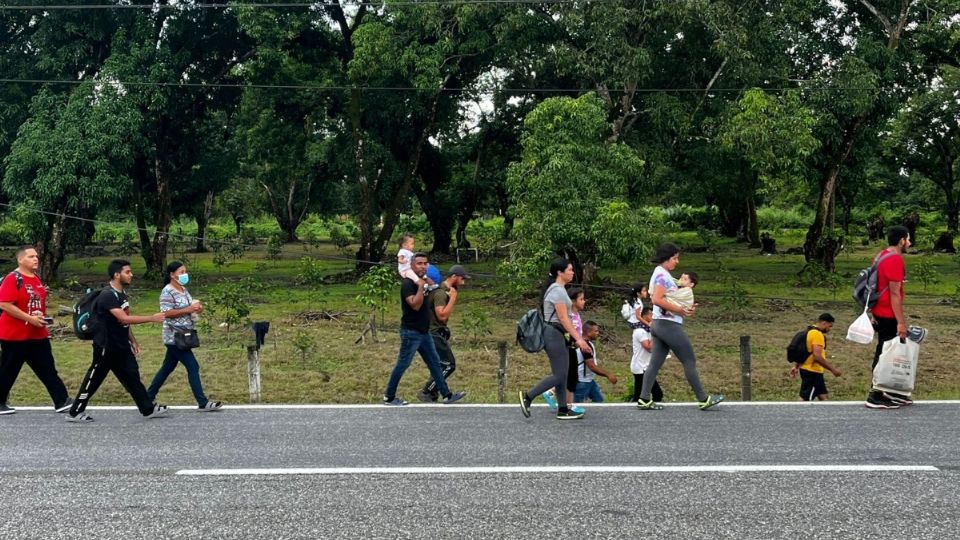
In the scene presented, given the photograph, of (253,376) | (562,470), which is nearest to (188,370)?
(253,376)

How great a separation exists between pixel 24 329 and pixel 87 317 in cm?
84

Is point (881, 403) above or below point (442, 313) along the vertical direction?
below

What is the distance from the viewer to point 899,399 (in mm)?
8188

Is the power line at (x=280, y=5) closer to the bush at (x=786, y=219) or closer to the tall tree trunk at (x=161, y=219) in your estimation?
the tall tree trunk at (x=161, y=219)

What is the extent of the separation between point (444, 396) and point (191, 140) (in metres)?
24.6

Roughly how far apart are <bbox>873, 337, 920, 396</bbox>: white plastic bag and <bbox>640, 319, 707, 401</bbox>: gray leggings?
5.32ft

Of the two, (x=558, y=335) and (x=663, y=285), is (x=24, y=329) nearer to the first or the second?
(x=558, y=335)

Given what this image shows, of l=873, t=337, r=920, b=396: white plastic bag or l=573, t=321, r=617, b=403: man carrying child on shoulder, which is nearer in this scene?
l=873, t=337, r=920, b=396: white plastic bag

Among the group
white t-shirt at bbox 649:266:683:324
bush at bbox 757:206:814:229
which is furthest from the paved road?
bush at bbox 757:206:814:229

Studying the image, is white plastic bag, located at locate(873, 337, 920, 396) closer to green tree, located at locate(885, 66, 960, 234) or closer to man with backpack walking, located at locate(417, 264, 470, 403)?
man with backpack walking, located at locate(417, 264, 470, 403)

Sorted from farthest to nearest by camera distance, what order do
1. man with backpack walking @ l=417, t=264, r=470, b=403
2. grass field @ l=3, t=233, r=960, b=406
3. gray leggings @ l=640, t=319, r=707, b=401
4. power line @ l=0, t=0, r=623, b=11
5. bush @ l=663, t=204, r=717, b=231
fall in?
bush @ l=663, t=204, r=717, b=231
power line @ l=0, t=0, r=623, b=11
grass field @ l=3, t=233, r=960, b=406
man with backpack walking @ l=417, t=264, r=470, b=403
gray leggings @ l=640, t=319, r=707, b=401

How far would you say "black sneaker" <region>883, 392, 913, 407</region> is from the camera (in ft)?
26.7

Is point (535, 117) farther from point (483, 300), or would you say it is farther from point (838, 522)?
point (838, 522)

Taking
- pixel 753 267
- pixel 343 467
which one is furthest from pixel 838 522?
pixel 753 267
